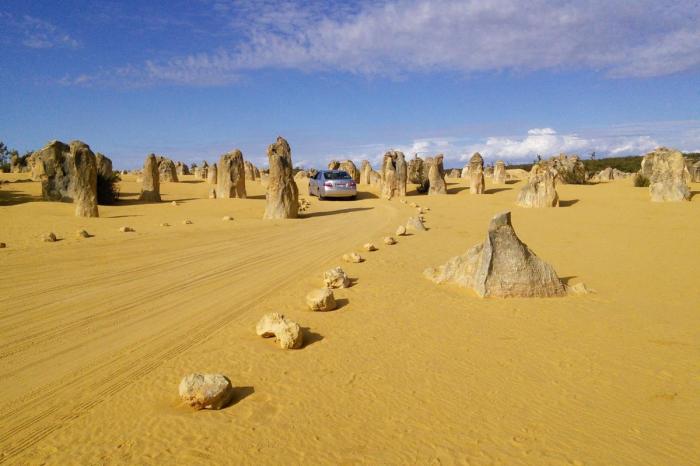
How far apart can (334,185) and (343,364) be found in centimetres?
2028

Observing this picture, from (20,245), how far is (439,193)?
72.3ft

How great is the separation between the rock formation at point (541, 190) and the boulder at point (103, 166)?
1964 cm

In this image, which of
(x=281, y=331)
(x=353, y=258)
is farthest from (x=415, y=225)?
(x=281, y=331)

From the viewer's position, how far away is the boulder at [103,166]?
20808mm

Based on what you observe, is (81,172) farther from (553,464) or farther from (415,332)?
(553,464)

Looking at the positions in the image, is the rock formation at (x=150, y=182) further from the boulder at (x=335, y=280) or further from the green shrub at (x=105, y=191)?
the boulder at (x=335, y=280)

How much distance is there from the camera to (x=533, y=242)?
422 inches

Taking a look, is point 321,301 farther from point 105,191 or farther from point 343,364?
point 105,191

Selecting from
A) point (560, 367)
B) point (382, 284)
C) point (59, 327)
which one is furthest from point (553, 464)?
point (59, 327)

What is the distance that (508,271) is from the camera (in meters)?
5.82

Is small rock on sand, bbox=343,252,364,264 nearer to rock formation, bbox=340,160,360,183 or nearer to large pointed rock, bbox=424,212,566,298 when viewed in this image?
large pointed rock, bbox=424,212,566,298

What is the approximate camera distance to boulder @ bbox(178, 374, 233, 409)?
9.83 ft

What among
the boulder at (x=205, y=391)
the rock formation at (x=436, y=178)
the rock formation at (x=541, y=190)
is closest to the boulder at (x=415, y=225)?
the boulder at (x=205, y=391)

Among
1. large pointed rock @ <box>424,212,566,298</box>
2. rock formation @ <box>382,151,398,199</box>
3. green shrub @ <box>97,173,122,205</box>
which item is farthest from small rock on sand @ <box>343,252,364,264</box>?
rock formation @ <box>382,151,398,199</box>
